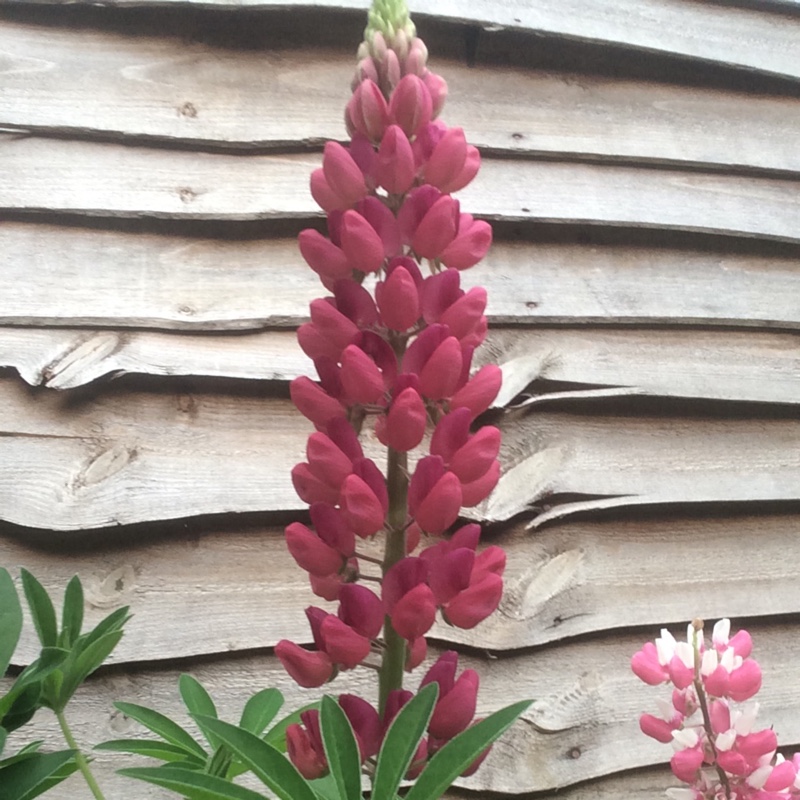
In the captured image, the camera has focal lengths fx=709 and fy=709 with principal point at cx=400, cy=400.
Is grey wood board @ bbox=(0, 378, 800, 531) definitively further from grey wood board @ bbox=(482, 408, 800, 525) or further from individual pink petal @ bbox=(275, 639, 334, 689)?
individual pink petal @ bbox=(275, 639, 334, 689)

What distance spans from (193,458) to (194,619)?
18 centimetres

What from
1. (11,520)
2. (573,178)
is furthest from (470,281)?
(11,520)

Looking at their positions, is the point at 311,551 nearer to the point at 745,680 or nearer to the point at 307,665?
the point at 307,665

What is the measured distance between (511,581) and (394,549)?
473mm

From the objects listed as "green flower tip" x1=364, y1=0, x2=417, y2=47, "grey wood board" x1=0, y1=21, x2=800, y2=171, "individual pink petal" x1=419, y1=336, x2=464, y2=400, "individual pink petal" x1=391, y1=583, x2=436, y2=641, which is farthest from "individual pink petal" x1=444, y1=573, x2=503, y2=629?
"grey wood board" x1=0, y1=21, x2=800, y2=171

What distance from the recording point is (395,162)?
0.47m

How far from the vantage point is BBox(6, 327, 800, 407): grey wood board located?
0.80 metres

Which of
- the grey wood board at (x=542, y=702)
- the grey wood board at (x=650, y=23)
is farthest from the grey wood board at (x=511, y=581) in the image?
the grey wood board at (x=650, y=23)

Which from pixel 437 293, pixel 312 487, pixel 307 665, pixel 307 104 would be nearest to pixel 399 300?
pixel 437 293

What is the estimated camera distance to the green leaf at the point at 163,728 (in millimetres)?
540

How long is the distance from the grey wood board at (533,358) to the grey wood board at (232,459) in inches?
1.4

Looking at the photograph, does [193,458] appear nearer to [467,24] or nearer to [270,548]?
[270,548]

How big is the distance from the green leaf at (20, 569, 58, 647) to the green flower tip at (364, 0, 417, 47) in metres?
0.49

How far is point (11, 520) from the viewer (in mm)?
760
